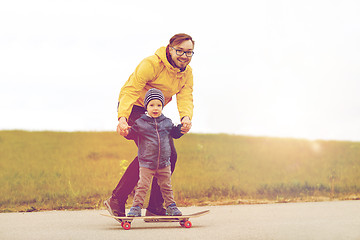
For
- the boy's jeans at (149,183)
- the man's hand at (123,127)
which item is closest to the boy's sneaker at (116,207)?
the boy's jeans at (149,183)

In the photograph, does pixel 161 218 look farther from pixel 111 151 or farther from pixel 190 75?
pixel 111 151

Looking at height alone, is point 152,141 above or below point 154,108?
below

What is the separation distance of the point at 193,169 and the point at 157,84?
4.80 m

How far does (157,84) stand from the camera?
4.82 metres

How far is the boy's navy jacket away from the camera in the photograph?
4434mm

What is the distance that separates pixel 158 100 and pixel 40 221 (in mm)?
2172

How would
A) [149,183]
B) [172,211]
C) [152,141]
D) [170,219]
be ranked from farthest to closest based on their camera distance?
[170,219] → [172,211] → [149,183] → [152,141]

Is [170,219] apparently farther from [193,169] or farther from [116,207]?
[193,169]

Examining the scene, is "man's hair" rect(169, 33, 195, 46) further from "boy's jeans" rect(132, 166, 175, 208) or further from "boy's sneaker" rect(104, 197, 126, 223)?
"boy's sneaker" rect(104, 197, 126, 223)

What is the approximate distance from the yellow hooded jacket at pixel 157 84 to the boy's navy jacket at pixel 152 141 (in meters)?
0.26

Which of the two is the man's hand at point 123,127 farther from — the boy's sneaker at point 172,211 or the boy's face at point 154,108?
the boy's sneaker at point 172,211

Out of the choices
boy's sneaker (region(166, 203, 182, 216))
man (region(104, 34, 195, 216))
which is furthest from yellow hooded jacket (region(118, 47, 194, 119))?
boy's sneaker (region(166, 203, 182, 216))

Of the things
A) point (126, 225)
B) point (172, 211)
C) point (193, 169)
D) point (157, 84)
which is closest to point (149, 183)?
point (172, 211)

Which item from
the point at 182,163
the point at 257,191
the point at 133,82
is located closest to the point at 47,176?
the point at 182,163
